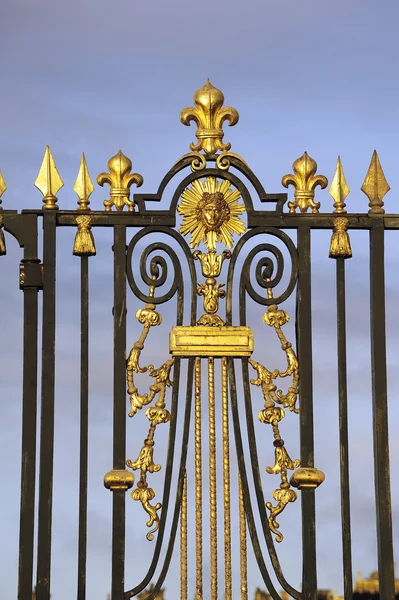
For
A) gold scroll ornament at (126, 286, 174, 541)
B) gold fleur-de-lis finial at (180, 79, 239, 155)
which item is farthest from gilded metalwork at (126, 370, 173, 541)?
gold fleur-de-lis finial at (180, 79, 239, 155)

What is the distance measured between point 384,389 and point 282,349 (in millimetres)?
764

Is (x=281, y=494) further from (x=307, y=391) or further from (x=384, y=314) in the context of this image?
(x=384, y=314)

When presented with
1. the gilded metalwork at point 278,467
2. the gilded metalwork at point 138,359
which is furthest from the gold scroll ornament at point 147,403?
the gilded metalwork at point 278,467

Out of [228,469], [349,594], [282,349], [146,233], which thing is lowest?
[349,594]

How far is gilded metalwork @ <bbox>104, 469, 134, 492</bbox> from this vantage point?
11.6 m

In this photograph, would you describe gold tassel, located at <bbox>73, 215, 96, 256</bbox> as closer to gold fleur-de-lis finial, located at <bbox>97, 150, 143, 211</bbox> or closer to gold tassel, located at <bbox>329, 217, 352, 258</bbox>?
gold fleur-de-lis finial, located at <bbox>97, 150, 143, 211</bbox>

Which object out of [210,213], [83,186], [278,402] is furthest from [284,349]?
[83,186]

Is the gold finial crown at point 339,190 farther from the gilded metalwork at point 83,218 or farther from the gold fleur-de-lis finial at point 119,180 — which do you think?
the gilded metalwork at point 83,218

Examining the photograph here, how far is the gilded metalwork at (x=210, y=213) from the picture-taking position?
12008 millimetres

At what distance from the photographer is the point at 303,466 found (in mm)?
11836

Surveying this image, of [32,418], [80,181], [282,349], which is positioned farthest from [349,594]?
[80,181]

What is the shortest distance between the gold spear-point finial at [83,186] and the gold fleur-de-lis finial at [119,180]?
85 mm

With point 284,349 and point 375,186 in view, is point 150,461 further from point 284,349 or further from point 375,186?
point 375,186

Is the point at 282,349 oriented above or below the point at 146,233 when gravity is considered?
below
